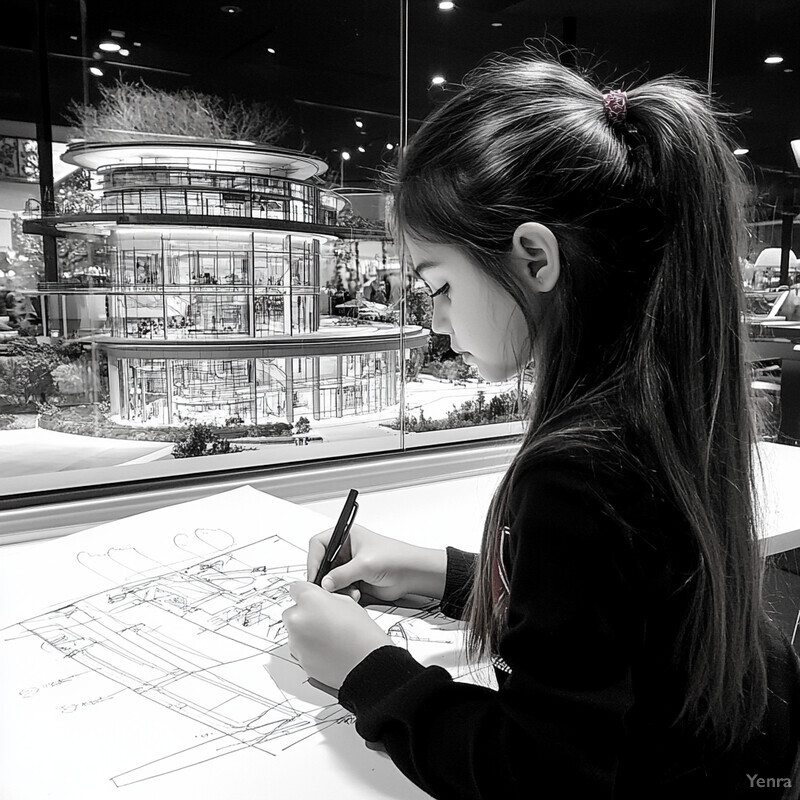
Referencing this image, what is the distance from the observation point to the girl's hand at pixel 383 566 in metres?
0.83

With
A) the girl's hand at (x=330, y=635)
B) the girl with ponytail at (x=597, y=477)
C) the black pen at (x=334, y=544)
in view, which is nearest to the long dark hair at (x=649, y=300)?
the girl with ponytail at (x=597, y=477)

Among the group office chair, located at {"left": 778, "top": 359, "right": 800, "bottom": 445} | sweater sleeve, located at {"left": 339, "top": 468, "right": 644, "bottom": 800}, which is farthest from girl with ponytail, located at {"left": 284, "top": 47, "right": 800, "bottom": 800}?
office chair, located at {"left": 778, "top": 359, "right": 800, "bottom": 445}

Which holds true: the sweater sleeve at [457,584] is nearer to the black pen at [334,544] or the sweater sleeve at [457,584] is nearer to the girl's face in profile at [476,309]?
the black pen at [334,544]

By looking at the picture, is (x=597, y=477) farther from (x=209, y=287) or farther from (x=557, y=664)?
(x=209, y=287)

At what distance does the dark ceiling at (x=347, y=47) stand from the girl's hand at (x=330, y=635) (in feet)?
3.33

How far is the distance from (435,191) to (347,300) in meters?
1.01

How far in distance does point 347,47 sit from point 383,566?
44.5 inches

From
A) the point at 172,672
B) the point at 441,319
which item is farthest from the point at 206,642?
the point at 441,319

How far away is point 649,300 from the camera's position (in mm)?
585

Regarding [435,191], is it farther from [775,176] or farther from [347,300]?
[775,176]

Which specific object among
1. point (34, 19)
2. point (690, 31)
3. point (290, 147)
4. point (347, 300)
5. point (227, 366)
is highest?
point (690, 31)

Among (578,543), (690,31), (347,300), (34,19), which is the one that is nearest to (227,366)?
(347,300)

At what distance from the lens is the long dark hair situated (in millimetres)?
558

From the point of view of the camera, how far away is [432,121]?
26.0 inches
